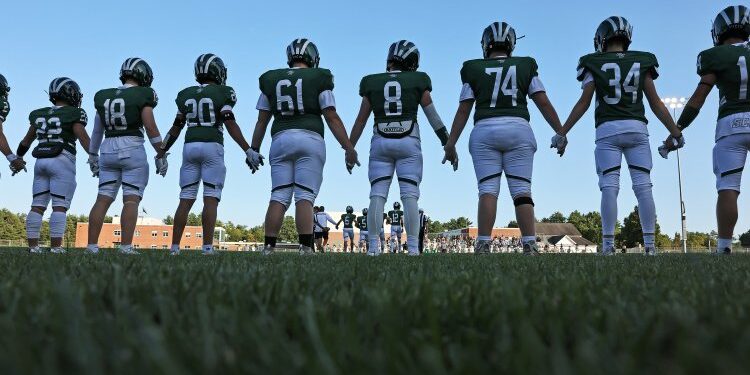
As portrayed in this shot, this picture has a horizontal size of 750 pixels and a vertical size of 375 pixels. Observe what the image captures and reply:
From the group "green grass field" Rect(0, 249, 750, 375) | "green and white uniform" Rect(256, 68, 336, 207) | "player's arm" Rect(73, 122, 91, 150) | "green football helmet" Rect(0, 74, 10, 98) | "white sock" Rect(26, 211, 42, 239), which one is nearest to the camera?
"green grass field" Rect(0, 249, 750, 375)

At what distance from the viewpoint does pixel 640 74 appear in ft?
21.5

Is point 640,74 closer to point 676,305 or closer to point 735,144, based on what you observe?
point 735,144

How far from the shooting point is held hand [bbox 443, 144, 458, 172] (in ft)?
22.7

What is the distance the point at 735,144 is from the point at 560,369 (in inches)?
278

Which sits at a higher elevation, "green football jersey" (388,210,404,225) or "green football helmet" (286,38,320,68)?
"green football helmet" (286,38,320,68)

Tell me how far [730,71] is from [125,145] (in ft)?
24.3

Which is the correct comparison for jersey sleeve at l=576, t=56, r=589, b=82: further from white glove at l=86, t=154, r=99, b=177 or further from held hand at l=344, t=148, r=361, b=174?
white glove at l=86, t=154, r=99, b=177

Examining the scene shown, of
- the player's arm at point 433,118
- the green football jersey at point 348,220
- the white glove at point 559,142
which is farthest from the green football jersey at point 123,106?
the green football jersey at point 348,220

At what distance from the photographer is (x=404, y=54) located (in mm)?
6930

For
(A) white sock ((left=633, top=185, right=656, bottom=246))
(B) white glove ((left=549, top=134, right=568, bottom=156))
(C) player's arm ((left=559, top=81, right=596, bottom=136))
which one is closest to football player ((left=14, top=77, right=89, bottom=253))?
(B) white glove ((left=549, top=134, right=568, bottom=156))

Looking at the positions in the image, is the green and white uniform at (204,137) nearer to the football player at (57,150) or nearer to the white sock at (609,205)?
the football player at (57,150)

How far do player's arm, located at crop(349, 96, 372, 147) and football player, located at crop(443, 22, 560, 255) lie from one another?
1.27 meters

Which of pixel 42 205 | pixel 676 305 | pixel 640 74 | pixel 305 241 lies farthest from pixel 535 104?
pixel 42 205

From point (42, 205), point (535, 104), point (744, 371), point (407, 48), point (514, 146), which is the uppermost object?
point (407, 48)
